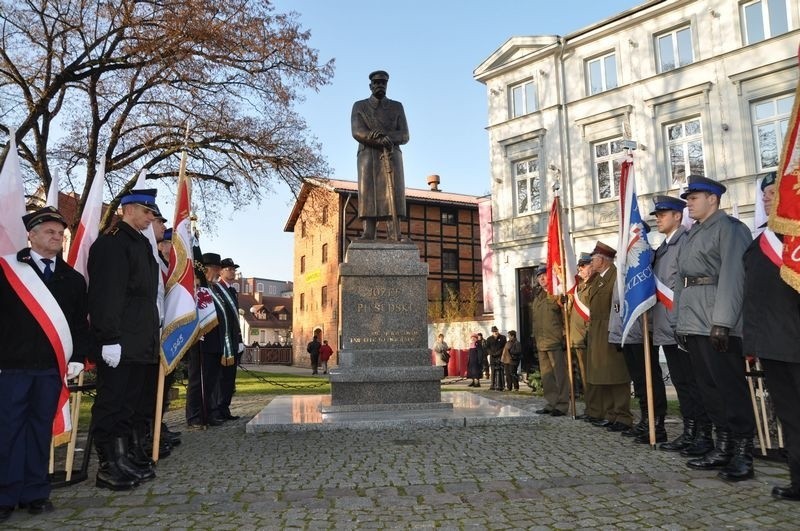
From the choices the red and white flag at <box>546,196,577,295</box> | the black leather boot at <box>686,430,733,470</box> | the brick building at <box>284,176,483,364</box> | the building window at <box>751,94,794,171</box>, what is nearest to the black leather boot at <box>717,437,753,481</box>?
the black leather boot at <box>686,430,733,470</box>

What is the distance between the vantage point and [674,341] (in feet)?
17.9

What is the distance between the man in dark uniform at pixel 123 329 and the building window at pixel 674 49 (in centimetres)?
1746

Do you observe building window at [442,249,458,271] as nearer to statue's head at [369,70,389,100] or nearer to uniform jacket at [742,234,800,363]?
statue's head at [369,70,389,100]

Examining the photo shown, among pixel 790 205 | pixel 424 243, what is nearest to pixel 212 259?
pixel 790 205

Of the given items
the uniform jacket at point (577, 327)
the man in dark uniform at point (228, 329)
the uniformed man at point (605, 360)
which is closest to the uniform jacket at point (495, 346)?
the uniform jacket at point (577, 327)

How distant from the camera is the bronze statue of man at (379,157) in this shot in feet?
28.0

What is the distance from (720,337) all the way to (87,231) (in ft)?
16.5

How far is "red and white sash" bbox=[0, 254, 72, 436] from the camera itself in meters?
3.75

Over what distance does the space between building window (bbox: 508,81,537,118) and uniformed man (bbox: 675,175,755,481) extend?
1716 cm

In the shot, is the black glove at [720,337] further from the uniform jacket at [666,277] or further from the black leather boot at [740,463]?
the uniform jacket at [666,277]

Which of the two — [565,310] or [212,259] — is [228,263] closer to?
[212,259]

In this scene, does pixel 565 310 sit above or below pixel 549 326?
above

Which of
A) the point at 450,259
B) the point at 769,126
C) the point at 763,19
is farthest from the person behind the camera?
the point at 450,259

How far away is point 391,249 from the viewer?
7.96m
